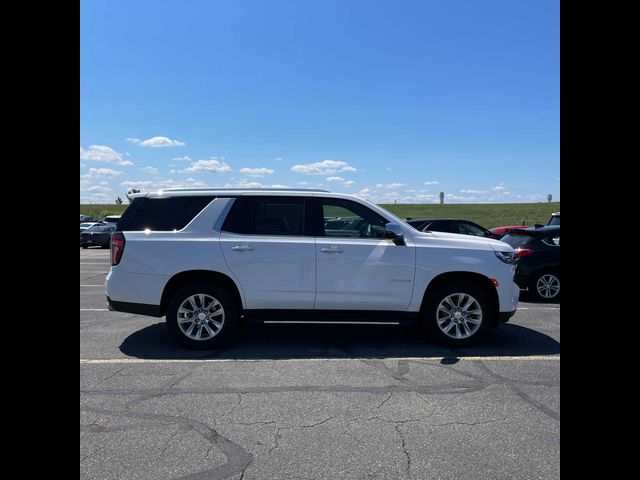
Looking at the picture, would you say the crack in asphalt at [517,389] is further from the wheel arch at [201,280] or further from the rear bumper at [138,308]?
the rear bumper at [138,308]

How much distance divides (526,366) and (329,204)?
293cm

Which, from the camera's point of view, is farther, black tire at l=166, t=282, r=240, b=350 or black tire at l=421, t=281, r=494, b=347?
black tire at l=421, t=281, r=494, b=347

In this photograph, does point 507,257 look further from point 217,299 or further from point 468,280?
point 217,299

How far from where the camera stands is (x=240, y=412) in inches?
139

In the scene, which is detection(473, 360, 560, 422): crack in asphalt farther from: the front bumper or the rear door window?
the rear door window

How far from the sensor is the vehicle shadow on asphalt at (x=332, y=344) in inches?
202

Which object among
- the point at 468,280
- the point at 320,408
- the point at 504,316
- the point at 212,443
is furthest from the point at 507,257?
the point at 212,443

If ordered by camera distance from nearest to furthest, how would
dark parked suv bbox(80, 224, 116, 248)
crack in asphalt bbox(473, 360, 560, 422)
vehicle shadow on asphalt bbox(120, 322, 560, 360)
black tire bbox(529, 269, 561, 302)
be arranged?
crack in asphalt bbox(473, 360, 560, 422) < vehicle shadow on asphalt bbox(120, 322, 560, 360) < black tire bbox(529, 269, 561, 302) < dark parked suv bbox(80, 224, 116, 248)

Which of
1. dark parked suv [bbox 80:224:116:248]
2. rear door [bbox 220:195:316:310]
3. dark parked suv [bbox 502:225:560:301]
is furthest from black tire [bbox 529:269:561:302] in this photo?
dark parked suv [bbox 80:224:116:248]

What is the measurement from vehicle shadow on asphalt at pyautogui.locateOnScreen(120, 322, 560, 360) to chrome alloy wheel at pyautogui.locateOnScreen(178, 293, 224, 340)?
0.23 metres

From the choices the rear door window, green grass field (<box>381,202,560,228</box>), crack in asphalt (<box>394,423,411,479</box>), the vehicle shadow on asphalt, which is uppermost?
green grass field (<box>381,202,560,228</box>)

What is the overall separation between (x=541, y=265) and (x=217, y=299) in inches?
255

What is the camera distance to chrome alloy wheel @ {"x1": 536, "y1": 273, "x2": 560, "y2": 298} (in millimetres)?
8531
